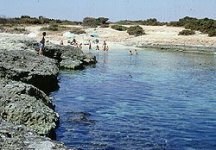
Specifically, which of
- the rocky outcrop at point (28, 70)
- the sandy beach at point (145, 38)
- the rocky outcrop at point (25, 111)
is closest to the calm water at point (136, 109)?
the rocky outcrop at point (25, 111)

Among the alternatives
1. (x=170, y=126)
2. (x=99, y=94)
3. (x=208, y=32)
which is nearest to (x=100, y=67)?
(x=99, y=94)

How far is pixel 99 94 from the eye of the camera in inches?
1119

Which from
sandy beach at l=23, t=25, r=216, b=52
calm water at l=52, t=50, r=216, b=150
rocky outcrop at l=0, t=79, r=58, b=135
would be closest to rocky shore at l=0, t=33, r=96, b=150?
rocky outcrop at l=0, t=79, r=58, b=135

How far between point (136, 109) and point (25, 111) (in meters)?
9.08

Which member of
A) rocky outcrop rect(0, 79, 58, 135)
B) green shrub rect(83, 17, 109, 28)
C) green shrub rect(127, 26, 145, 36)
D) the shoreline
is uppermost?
green shrub rect(83, 17, 109, 28)

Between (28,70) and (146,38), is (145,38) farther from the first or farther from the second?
(28,70)

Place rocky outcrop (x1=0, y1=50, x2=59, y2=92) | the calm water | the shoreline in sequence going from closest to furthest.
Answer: the calm water, rocky outcrop (x1=0, y1=50, x2=59, y2=92), the shoreline

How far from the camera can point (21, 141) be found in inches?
438

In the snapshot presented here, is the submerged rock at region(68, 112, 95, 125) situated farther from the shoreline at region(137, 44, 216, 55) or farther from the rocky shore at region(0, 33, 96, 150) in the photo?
the shoreline at region(137, 44, 216, 55)

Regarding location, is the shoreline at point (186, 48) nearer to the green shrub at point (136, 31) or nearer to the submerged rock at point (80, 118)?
the green shrub at point (136, 31)

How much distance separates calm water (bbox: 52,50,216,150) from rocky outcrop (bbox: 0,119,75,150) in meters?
4.13

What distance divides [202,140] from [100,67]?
96.0ft

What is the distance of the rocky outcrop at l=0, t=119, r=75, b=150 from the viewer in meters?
10.7

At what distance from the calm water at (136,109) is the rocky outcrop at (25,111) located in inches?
34.8
